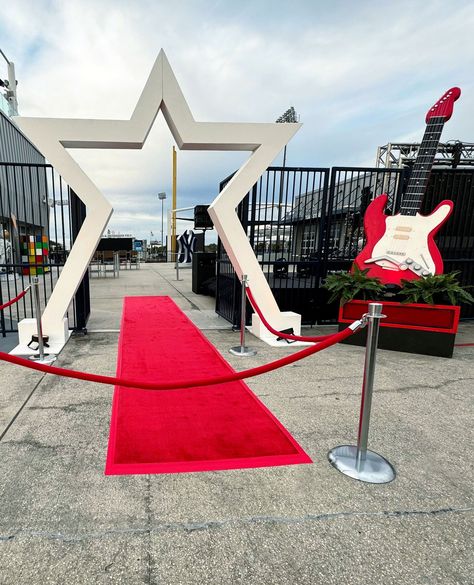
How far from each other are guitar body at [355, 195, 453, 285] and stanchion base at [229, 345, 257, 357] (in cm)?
256

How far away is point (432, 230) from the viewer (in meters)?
5.88

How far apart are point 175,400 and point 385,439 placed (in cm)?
203

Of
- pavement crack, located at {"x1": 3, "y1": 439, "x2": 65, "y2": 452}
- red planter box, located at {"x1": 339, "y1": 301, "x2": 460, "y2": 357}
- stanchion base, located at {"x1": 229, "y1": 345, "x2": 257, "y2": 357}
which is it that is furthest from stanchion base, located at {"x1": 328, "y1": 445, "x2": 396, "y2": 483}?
red planter box, located at {"x1": 339, "y1": 301, "x2": 460, "y2": 357}

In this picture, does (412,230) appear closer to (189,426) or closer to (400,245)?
(400,245)

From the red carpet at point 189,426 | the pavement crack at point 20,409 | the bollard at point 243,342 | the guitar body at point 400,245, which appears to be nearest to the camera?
the red carpet at point 189,426

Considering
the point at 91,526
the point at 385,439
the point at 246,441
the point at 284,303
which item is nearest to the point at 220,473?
the point at 246,441

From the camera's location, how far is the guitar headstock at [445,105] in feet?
20.0

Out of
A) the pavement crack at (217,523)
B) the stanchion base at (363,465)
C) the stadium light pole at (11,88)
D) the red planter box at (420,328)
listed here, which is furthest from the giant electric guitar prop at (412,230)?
the stadium light pole at (11,88)

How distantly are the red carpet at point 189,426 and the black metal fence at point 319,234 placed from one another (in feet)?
8.66

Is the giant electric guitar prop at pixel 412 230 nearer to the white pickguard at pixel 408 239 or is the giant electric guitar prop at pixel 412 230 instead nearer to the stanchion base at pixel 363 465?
Answer: the white pickguard at pixel 408 239

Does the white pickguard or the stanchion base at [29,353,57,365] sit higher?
the white pickguard

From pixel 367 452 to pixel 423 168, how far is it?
5577 mm

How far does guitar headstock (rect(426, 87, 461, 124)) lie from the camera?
6094mm

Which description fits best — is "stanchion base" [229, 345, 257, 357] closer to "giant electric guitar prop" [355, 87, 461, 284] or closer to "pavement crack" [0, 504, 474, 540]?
"giant electric guitar prop" [355, 87, 461, 284]
